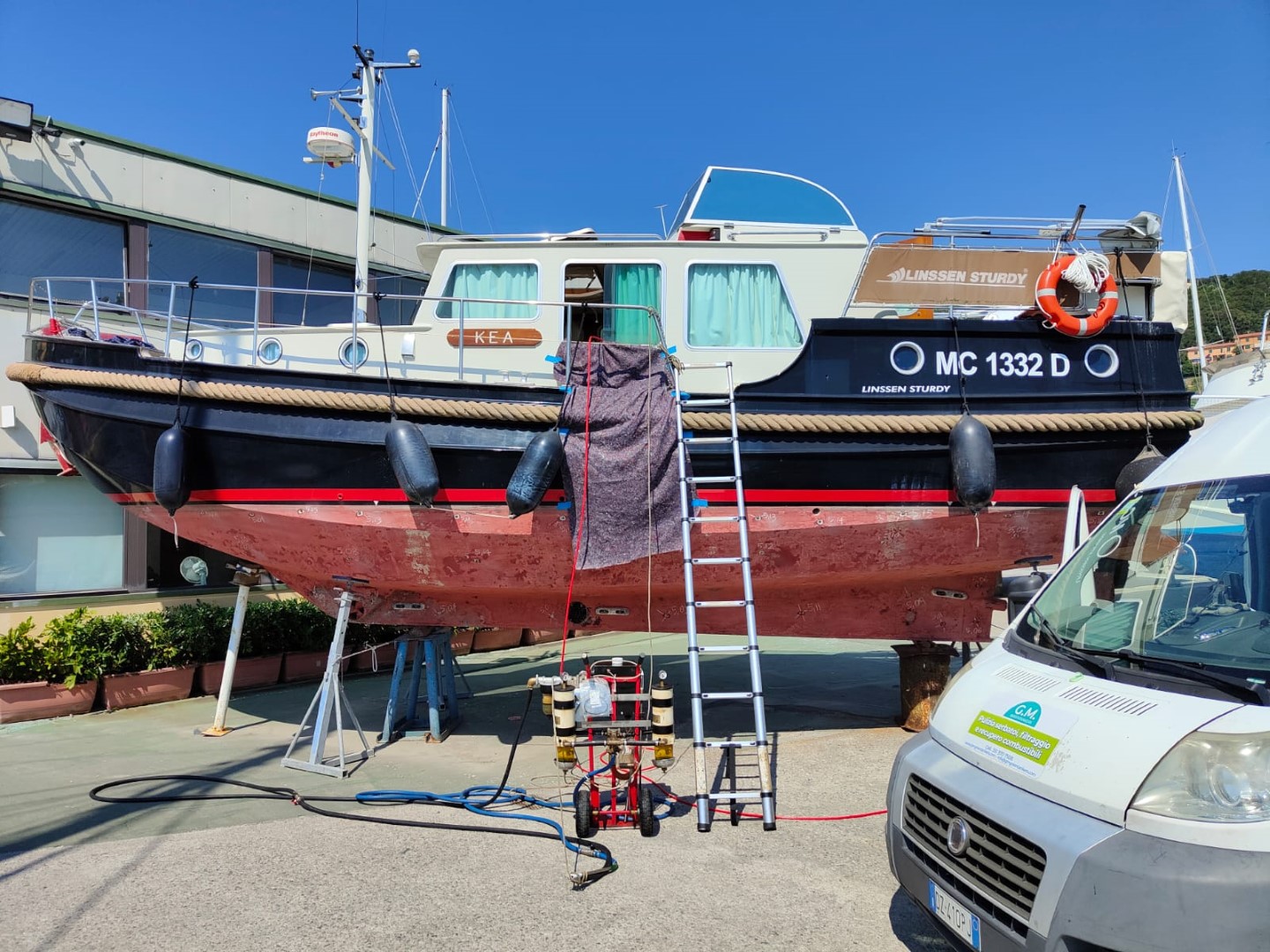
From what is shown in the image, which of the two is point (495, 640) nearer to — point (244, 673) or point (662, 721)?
point (244, 673)

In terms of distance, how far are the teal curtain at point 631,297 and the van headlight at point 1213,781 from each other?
490 centimetres

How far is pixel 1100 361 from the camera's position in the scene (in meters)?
6.42

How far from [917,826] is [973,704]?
0.45 meters

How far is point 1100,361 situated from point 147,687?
26.8ft

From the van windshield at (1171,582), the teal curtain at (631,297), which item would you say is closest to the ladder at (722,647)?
the teal curtain at (631,297)

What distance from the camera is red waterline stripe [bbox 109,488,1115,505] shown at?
6.09 m

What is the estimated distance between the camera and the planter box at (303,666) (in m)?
8.73

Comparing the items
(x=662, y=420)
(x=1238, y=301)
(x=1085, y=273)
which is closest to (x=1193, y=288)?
(x=1085, y=273)

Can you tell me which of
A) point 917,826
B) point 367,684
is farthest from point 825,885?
point 367,684

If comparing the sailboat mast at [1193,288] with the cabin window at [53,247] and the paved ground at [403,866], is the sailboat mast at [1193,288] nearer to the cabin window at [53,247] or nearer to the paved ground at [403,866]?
the paved ground at [403,866]

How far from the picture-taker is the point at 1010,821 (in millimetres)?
2471

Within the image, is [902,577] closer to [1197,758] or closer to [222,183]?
[1197,758]

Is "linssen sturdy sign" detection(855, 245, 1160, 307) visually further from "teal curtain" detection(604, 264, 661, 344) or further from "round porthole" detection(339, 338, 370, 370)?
"round porthole" detection(339, 338, 370, 370)

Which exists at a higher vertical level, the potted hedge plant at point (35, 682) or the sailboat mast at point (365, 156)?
the sailboat mast at point (365, 156)
